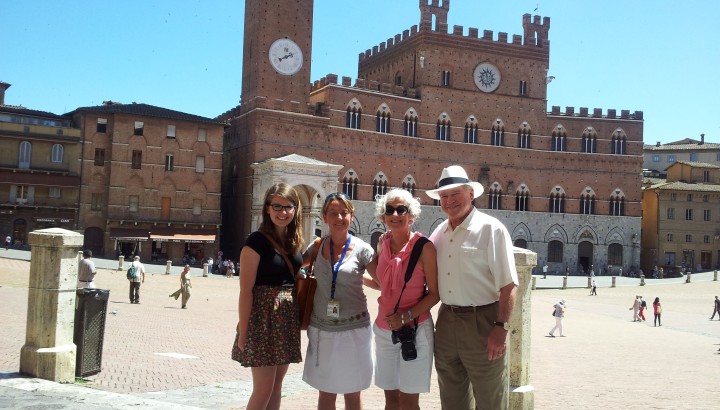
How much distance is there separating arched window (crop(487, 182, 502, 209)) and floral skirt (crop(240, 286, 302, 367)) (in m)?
45.6

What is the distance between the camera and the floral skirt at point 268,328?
5.54 m

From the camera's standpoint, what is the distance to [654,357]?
653 inches

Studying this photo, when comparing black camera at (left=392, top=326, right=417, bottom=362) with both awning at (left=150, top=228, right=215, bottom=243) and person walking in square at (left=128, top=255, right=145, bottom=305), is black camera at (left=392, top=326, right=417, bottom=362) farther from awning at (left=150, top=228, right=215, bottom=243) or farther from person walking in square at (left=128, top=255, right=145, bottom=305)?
awning at (left=150, top=228, right=215, bottom=243)

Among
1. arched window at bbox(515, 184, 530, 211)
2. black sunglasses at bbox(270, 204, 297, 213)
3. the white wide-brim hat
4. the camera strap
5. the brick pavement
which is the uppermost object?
arched window at bbox(515, 184, 530, 211)

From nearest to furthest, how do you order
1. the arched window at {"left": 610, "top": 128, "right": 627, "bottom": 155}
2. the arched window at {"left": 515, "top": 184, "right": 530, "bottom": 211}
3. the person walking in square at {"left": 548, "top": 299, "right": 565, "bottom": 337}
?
the person walking in square at {"left": 548, "top": 299, "right": 565, "bottom": 337} → the arched window at {"left": 515, "top": 184, "right": 530, "bottom": 211} → the arched window at {"left": 610, "top": 128, "right": 627, "bottom": 155}

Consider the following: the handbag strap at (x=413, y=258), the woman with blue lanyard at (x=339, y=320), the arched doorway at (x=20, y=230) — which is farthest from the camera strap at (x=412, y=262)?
the arched doorway at (x=20, y=230)

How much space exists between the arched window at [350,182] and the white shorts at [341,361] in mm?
39342

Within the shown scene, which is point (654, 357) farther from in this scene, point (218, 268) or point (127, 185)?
point (127, 185)

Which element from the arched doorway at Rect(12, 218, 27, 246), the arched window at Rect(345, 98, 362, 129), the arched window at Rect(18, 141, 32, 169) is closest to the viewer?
the arched window at Rect(18, 141, 32, 169)

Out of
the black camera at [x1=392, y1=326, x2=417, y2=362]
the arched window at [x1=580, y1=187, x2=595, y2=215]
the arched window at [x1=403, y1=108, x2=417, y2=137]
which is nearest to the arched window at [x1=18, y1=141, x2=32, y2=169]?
the arched window at [x1=403, y1=108, x2=417, y2=137]

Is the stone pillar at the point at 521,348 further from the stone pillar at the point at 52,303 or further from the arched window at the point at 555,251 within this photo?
the arched window at the point at 555,251

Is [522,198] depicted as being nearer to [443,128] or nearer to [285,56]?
[443,128]

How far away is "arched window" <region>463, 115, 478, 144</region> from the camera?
163 feet

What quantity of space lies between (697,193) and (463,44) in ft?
84.9
